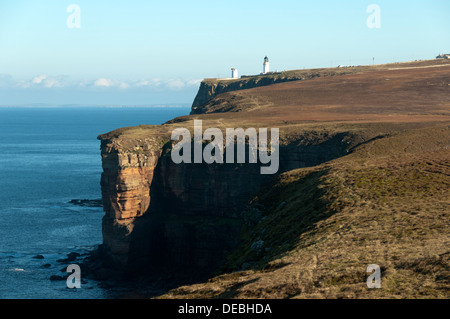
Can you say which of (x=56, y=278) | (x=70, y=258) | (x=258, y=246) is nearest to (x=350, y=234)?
(x=258, y=246)

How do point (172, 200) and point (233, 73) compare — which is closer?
point (172, 200)

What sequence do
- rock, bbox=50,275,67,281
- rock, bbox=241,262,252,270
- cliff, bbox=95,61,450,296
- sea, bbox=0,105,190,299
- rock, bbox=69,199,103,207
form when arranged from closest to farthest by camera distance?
1. rock, bbox=241,262,252,270
2. sea, bbox=0,105,190,299
3. rock, bbox=50,275,67,281
4. cliff, bbox=95,61,450,296
5. rock, bbox=69,199,103,207

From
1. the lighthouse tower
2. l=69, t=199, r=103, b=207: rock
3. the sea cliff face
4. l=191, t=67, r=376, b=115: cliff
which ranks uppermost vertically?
the lighthouse tower

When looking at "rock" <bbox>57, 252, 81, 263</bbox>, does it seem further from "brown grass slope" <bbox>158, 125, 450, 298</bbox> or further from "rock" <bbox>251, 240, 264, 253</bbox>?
"rock" <bbox>251, 240, 264, 253</bbox>

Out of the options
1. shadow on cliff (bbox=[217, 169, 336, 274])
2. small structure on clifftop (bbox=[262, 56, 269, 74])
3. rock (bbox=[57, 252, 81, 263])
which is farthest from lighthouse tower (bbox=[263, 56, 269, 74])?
shadow on cliff (bbox=[217, 169, 336, 274])

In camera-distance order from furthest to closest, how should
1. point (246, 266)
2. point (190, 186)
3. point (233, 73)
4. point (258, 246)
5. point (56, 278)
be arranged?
point (233, 73) < point (190, 186) < point (56, 278) < point (258, 246) < point (246, 266)

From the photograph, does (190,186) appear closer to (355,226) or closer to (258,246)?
(258,246)

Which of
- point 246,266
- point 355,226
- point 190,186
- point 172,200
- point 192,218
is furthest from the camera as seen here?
point 172,200

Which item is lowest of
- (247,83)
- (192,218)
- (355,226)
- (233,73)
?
(192,218)

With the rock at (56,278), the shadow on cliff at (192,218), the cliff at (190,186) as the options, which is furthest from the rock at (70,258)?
the shadow on cliff at (192,218)

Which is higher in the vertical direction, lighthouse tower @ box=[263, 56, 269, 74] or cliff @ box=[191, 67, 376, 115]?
lighthouse tower @ box=[263, 56, 269, 74]

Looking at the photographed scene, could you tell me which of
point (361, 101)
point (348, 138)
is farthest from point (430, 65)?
point (348, 138)

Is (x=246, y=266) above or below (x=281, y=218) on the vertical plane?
below

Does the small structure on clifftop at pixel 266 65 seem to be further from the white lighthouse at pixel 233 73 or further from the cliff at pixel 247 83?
the cliff at pixel 247 83
